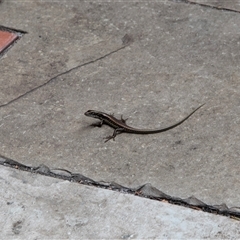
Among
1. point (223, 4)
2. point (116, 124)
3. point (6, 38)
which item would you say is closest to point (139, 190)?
point (116, 124)

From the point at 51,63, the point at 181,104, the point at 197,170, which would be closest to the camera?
the point at 197,170

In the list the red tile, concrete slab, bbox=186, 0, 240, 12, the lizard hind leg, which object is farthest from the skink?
concrete slab, bbox=186, 0, 240, 12

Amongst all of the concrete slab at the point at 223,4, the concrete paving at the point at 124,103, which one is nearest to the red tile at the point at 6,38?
the concrete paving at the point at 124,103

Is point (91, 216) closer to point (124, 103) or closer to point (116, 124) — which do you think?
point (116, 124)

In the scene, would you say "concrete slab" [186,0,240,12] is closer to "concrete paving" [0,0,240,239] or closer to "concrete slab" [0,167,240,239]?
"concrete paving" [0,0,240,239]

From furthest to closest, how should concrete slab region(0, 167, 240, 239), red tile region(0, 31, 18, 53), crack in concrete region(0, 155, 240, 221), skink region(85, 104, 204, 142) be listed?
red tile region(0, 31, 18, 53), skink region(85, 104, 204, 142), crack in concrete region(0, 155, 240, 221), concrete slab region(0, 167, 240, 239)

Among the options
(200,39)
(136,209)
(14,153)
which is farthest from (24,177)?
(200,39)

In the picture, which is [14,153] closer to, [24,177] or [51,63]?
[24,177]

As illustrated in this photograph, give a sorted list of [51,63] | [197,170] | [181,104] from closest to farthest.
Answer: [197,170], [181,104], [51,63]
